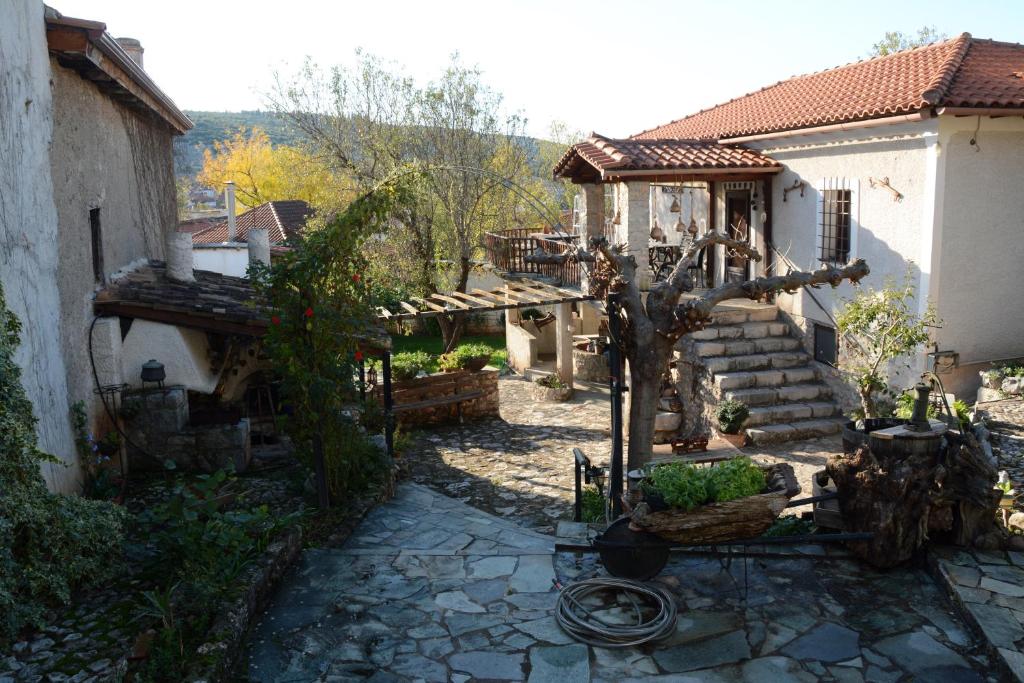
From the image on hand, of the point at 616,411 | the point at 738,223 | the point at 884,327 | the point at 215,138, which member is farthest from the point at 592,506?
the point at 215,138

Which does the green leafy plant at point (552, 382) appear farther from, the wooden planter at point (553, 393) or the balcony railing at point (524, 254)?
the balcony railing at point (524, 254)

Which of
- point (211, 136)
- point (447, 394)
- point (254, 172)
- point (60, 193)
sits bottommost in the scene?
point (447, 394)

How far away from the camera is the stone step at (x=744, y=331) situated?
602 inches

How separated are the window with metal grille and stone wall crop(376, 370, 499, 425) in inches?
253

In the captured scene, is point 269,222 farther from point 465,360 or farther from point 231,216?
point 465,360

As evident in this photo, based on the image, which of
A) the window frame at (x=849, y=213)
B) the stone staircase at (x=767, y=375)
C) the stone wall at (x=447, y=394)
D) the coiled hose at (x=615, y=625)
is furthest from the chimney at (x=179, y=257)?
the window frame at (x=849, y=213)

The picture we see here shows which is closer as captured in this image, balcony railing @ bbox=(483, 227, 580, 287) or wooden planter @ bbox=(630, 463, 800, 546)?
wooden planter @ bbox=(630, 463, 800, 546)

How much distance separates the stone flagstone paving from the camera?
5387 millimetres

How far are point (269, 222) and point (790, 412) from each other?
19588mm

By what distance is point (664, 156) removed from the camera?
1597 centimetres

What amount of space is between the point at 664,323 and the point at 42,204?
6.02 meters

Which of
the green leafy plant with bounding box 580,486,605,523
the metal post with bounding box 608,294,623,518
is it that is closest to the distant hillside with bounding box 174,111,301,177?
the green leafy plant with bounding box 580,486,605,523

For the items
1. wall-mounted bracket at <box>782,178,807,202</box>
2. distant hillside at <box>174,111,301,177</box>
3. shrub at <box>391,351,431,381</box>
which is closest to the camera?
wall-mounted bracket at <box>782,178,807,202</box>

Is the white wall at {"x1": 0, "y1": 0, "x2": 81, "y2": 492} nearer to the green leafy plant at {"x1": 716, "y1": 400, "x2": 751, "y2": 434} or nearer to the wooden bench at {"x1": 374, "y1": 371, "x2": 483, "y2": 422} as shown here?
the wooden bench at {"x1": 374, "y1": 371, "x2": 483, "y2": 422}
